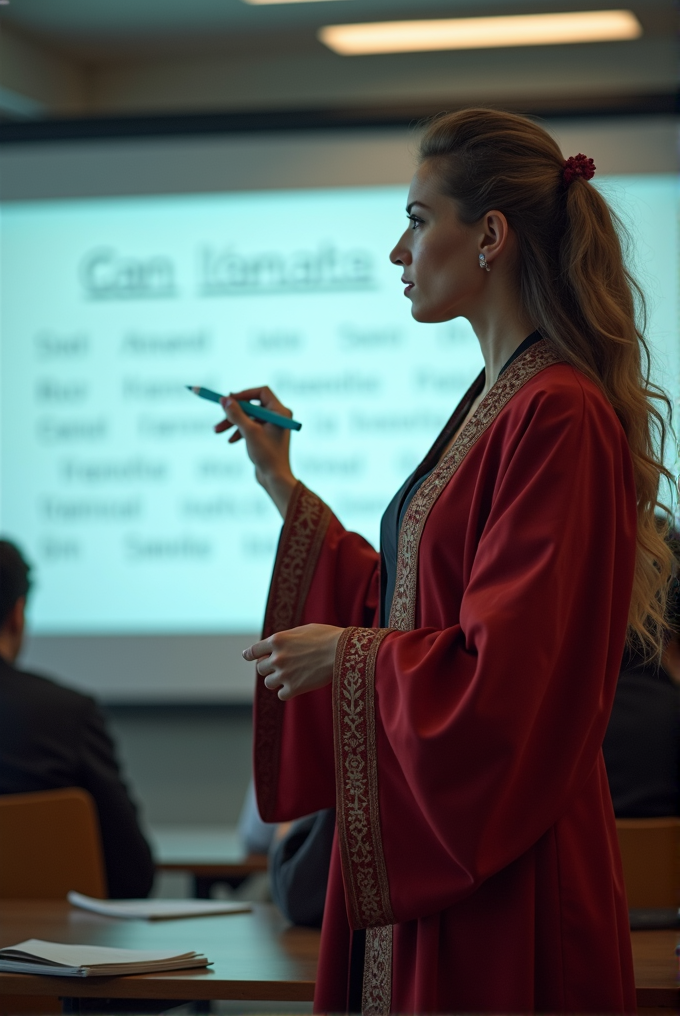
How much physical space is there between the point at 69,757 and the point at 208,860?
613mm

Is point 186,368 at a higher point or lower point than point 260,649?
higher

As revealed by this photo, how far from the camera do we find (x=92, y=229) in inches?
162

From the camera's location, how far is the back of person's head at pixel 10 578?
95.0 inches

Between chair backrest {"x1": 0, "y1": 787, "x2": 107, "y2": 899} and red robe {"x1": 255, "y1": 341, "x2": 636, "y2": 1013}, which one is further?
chair backrest {"x1": 0, "y1": 787, "x2": 107, "y2": 899}

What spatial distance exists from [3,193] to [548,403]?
3427 millimetres

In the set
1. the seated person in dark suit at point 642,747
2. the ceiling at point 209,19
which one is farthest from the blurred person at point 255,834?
the ceiling at point 209,19

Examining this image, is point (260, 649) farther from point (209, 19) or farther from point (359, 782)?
point (209, 19)

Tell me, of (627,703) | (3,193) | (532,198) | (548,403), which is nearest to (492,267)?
(532,198)

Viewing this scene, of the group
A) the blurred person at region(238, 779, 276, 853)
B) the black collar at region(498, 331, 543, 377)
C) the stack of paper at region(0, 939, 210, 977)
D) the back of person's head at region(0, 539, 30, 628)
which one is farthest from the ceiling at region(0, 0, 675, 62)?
the stack of paper at region(0, 939, 210, 977)

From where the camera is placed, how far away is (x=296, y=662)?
124cm

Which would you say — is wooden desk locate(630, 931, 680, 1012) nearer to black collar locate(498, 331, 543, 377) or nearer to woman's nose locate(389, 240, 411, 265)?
black collar locate(498, 331, 543, 377)

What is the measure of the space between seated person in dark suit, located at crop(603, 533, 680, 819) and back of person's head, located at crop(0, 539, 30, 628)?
1.29 m

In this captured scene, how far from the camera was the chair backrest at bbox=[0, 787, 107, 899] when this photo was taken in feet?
6.82

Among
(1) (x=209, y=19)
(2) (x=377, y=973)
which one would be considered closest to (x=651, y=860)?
(2) (x=377, y=973)
